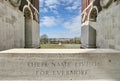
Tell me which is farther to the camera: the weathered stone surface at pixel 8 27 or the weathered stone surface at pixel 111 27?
the weathered stone surface at pixel 111 27

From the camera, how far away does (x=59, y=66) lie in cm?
357

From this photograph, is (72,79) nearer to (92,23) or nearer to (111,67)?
(111,67)

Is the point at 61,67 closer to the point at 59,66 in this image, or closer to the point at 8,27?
the point at 59,66

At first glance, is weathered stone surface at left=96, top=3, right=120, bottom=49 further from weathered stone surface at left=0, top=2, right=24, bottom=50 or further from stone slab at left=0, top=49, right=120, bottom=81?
weathered stone surface at left=0, top=2, right=24, bottom=50

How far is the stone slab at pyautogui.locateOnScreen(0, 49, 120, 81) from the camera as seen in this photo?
3.51m

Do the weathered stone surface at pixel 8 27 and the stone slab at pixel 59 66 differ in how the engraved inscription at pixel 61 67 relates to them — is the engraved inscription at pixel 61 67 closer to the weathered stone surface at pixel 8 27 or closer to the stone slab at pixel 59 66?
the stone slab at pixel 59 66

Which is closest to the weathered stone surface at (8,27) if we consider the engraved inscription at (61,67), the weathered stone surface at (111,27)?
the engraved inscription at (61,67)

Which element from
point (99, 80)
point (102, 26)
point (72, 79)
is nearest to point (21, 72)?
point (72, 79)

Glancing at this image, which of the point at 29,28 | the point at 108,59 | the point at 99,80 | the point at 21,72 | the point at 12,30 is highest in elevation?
the point at 29,28

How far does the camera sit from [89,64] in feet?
11.8

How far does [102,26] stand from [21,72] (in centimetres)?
443

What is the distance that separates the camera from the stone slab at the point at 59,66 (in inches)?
138

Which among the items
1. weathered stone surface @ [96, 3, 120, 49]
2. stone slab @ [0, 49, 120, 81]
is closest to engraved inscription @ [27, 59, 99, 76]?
stone slab @ [0, 49, 120, 81]

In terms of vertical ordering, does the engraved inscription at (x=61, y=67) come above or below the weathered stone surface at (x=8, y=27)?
below
